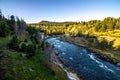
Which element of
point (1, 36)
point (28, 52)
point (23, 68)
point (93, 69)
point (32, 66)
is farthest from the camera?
point (1, 36)

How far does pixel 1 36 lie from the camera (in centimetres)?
10588

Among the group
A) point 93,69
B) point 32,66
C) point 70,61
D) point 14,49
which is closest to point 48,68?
point 32,66

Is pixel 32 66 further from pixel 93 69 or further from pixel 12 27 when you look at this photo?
pixel 12 27

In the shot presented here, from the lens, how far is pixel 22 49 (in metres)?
85.2

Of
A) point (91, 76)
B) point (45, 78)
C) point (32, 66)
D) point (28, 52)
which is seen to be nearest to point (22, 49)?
point (28, 52)

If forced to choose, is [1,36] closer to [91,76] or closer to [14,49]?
[14,49]

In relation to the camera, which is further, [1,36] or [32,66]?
[1,36]

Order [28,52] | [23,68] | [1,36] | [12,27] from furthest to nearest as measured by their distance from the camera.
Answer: [12,27] → [1,36] → [28,52] → [23,68]

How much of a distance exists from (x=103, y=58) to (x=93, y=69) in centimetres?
3105

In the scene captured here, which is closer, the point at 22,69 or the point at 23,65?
the point at 22,69

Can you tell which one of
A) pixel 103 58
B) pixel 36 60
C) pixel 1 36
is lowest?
pixel 103 58

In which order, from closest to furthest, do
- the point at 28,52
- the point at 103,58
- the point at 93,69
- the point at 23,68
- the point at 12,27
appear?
the point at 23,68, the point at 28,52, the point at 93,69, the point at 103,58, the point at 12,27

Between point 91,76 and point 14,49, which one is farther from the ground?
point 14,49

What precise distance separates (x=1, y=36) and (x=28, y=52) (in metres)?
29.5
